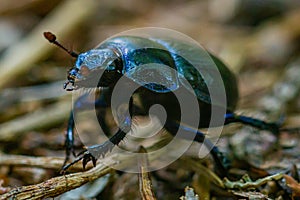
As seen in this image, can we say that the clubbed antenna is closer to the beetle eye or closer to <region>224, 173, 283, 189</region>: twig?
the beetle eye

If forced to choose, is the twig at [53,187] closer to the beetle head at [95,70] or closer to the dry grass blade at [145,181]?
the dry grass blade at [145,181]

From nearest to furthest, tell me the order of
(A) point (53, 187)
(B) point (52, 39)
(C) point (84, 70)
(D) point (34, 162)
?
(A) point (53, 187)
(C) point (84, 70)
(B) point (52, 39)
(D) point (34, 162)

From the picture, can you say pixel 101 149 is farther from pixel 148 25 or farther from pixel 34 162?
pixel 148 25

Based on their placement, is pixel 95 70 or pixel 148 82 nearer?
pixel 95 70

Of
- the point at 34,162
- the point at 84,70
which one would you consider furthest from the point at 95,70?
the point at 34,162

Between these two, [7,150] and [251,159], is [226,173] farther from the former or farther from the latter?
[7,150]

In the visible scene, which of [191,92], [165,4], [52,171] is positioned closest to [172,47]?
[191,92]
